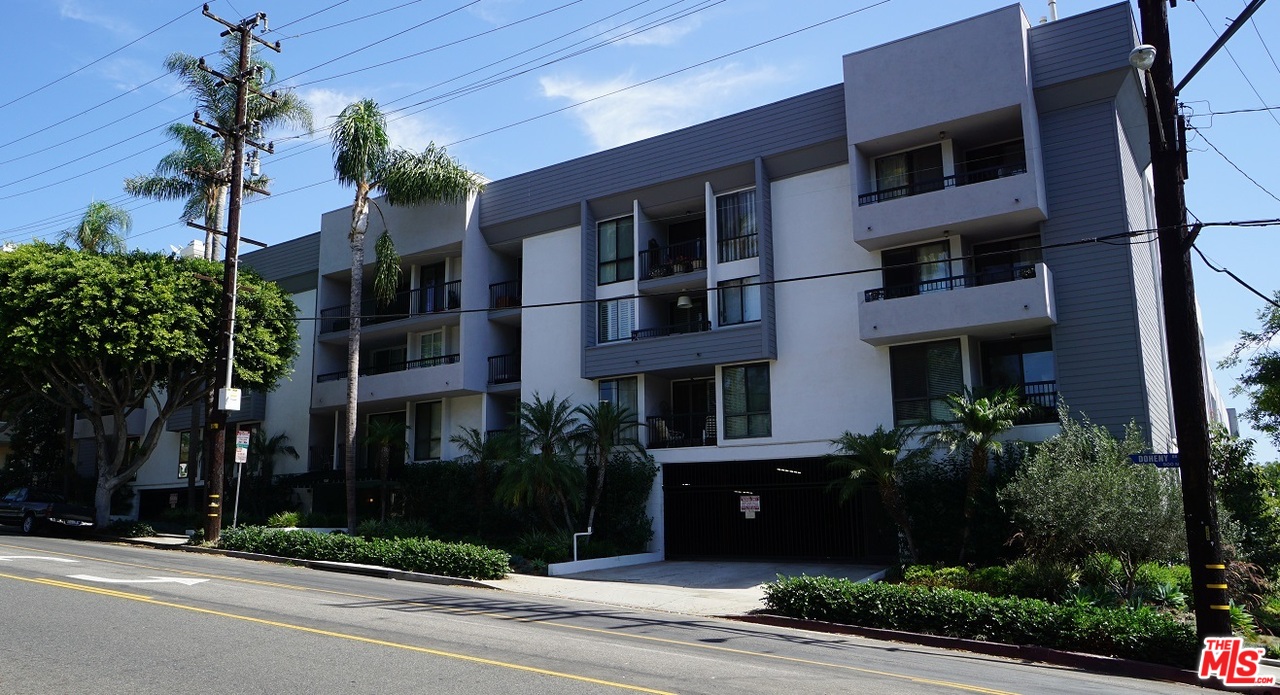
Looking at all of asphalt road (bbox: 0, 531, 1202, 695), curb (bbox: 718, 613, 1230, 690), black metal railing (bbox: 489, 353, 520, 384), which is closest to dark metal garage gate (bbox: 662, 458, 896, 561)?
black metal railing (bbox: 489, 353, 520, 384)

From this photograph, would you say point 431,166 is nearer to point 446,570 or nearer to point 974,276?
point 446,570

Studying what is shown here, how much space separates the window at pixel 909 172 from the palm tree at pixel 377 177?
14048 millimetres

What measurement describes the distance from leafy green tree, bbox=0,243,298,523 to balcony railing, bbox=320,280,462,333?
3.42 m

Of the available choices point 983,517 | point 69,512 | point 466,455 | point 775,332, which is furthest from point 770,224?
point 69,512

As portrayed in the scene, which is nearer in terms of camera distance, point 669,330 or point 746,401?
point 746,401

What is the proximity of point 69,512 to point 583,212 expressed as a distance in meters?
19.0

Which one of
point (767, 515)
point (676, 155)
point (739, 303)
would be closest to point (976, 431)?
point (767, 515)

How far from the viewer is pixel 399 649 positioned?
1030cm

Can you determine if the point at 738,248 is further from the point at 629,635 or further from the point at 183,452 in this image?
the point at 183,452

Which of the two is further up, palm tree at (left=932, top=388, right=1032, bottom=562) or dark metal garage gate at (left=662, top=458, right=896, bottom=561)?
palm tree at (left=932, top=388, right=1032, bottom=562)

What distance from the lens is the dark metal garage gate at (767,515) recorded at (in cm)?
2581

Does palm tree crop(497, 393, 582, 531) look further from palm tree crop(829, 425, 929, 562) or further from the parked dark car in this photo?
the parked dark car

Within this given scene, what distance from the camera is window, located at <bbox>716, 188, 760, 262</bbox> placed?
2798 cm

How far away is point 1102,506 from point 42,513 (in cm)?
3014
